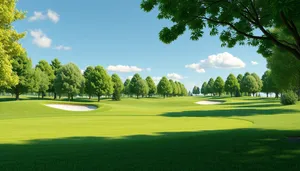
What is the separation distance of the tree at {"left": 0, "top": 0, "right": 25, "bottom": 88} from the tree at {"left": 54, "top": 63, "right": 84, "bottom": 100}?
43.0m

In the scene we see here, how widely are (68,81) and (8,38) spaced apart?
45.1m

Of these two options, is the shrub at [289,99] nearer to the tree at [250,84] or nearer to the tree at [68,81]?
the tree at [68,81]

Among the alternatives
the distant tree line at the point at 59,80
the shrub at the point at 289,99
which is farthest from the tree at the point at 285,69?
the distant tree line at the point at 59,80

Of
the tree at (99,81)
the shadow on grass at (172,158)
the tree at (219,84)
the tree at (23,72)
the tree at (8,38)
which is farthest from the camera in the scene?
the tree at (219,84)

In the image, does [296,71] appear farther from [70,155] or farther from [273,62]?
[70,155]

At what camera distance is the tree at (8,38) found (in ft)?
61.9

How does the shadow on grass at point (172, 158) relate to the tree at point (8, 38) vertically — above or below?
below

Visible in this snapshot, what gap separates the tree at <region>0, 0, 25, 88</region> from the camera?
18.9 meters

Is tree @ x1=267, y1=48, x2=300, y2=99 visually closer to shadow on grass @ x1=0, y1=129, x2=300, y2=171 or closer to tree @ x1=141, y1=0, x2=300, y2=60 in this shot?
tree @ x1=141, y1=0, x2=300, y2=60

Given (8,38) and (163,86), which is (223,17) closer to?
(8,38)

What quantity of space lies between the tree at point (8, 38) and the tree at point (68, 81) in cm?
4302

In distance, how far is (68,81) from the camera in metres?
64.1

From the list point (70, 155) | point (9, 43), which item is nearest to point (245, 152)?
point (70, 155)

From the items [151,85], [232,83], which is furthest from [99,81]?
[232,83]
